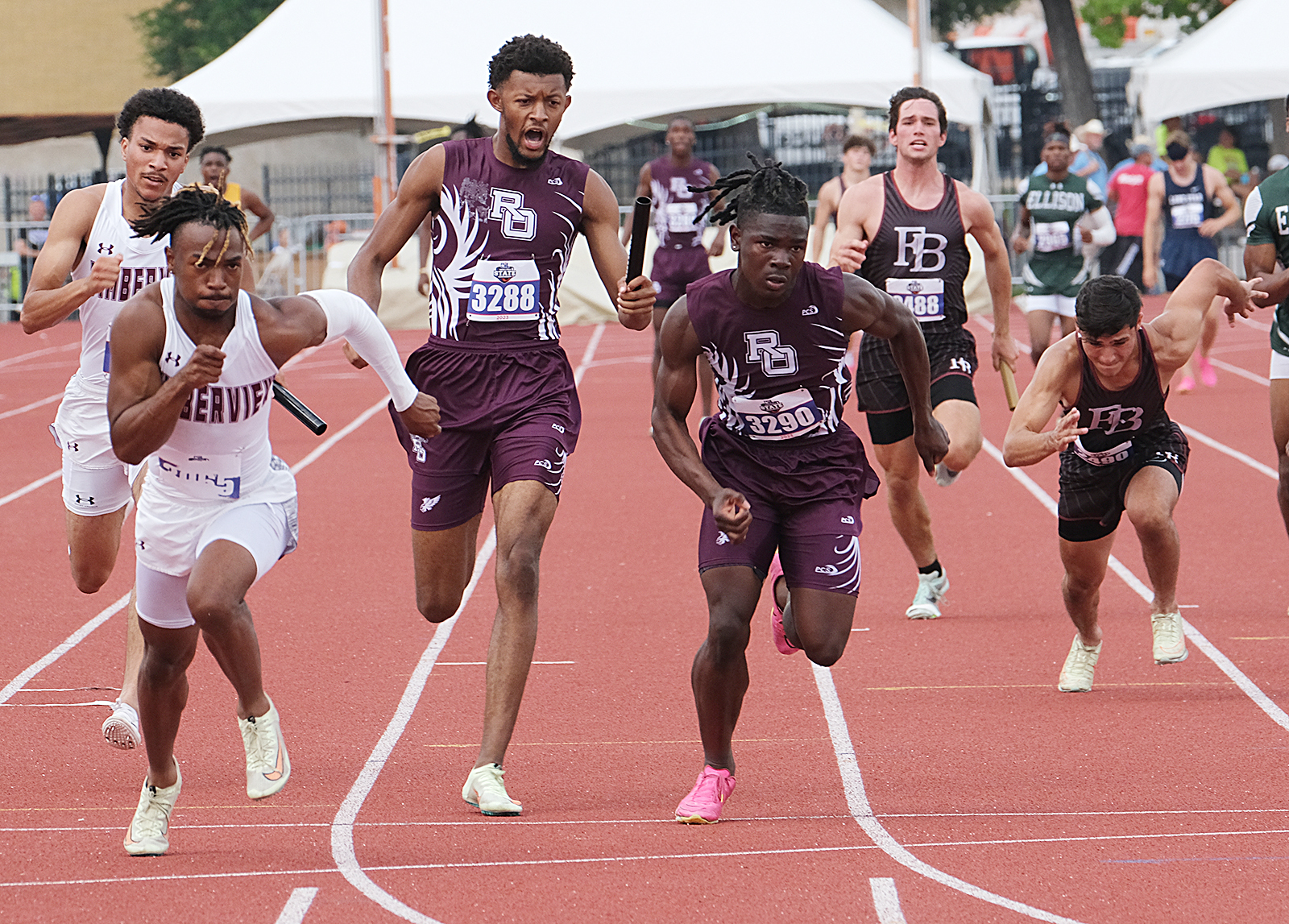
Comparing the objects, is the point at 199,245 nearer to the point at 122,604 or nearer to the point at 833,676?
the point at 833,676

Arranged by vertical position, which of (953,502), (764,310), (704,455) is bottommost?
(953,502)

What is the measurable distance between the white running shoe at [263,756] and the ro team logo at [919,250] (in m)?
3.74

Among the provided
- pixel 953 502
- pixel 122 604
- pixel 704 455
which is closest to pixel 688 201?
pixel 953 502

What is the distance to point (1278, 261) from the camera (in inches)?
308

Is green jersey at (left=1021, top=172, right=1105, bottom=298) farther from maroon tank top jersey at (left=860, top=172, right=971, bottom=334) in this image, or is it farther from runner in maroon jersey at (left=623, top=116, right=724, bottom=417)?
maroon tank top jersey at (left=860, top=172, right=971, bottom=334)

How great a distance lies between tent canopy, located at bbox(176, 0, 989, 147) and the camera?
23922 millimetres

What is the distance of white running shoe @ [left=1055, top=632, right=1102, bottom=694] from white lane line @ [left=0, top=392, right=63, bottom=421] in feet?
37.7

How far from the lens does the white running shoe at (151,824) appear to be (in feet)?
15.4

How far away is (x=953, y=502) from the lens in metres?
10.8

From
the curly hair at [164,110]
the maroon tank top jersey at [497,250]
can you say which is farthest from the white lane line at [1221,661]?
the curly hair at [164,110]

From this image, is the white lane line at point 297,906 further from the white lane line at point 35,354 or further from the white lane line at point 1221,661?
the white lane line at point 35,354

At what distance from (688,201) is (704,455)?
855 centimetres

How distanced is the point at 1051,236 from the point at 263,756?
30.0ft

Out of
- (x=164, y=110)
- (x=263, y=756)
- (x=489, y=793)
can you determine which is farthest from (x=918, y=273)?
(x=263, y=756)
